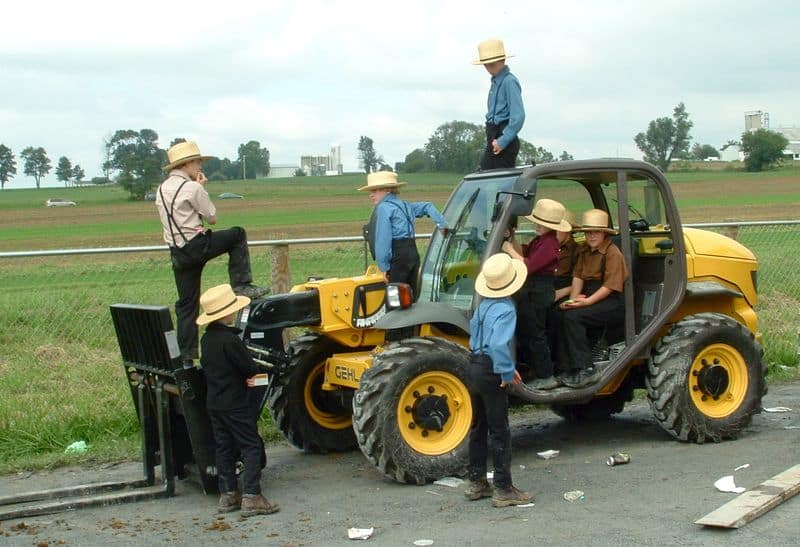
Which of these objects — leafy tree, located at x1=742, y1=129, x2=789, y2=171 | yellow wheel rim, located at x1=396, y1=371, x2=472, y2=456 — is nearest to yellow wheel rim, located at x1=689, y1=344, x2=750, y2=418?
yellow wheel rim, located at x1=396, y1=371, x2=472, y2=456

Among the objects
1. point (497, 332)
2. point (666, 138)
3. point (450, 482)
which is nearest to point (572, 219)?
point (497, 332)

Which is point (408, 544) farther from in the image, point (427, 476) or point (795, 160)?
point (795, 160)

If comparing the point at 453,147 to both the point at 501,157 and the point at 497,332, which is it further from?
the point at 497,332

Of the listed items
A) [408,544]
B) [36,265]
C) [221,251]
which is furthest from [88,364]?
[408,544]

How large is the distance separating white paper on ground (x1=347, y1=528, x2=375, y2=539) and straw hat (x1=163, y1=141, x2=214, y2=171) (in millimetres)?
3330

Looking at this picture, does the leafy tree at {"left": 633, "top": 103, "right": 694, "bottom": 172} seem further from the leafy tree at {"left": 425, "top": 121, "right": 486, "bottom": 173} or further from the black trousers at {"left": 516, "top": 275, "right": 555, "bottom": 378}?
the black trousers at {"left": 516, "top": 275, "right": 555, "bottom": 378}

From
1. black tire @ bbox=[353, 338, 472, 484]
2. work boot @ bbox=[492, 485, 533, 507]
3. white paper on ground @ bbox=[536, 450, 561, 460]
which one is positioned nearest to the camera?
work boot @ bbox=[492, 485, 533, 507]

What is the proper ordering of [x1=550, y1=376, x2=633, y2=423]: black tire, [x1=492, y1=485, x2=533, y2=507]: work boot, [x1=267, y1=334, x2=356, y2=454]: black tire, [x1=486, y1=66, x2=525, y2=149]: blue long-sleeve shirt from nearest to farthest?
[x1=492, y1=485, x2=533, y2=507]: work boot → [x1=267, y1=334, x2=356, y2=454]: black tire → [x1=486, y1=66, x2=525, y2=149]: blue long-sleeve shirt → [x1=550, y1=376, x2=633, y2=423]: black tire

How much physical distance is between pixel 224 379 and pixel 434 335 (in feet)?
5.72

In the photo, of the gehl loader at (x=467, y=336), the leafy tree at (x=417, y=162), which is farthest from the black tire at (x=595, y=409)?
the leafy tree at (x=417, y=162)

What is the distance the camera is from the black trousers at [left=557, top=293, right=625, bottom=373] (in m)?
8.76

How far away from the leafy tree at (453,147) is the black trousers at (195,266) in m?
10.4

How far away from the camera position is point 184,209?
8680mm

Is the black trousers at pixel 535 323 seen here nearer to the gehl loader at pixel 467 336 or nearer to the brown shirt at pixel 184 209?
the gehl loader at pixel 467 336
